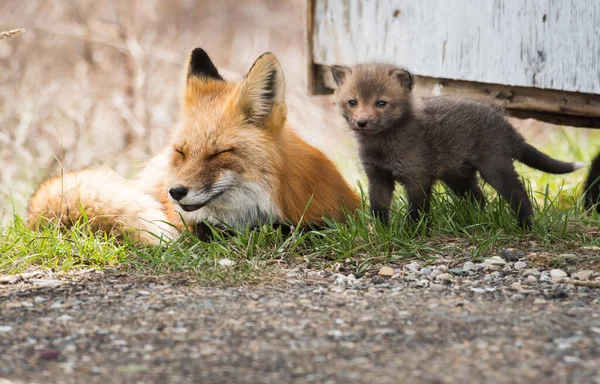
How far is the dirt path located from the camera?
2471 millimetres

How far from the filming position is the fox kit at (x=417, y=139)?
172 inches

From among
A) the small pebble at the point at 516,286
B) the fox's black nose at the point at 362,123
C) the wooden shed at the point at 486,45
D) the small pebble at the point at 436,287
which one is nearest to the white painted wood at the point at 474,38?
the wooden shed at the point at 486,45

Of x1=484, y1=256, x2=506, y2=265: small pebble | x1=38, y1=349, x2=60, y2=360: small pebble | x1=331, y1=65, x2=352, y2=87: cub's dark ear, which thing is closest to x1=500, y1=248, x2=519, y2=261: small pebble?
x1=484, y1=256, x2=506, y2=265: small pebble

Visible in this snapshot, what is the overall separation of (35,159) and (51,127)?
1.06 meters

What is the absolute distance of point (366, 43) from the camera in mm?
6820

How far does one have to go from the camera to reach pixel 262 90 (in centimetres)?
445

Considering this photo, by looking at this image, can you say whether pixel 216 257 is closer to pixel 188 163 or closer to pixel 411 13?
pixel 188 163

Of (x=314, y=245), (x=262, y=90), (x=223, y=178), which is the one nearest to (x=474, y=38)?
(x=262, y=90)

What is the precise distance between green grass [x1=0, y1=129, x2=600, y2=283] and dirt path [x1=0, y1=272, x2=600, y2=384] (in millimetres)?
341

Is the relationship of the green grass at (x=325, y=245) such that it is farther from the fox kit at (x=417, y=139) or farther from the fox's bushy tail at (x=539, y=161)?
the fox's bushy tail at (x=539, y=161)

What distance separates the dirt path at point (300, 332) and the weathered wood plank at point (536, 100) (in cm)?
237

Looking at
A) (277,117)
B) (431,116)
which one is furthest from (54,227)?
(431,116)

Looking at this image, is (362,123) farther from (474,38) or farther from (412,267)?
(474,38)

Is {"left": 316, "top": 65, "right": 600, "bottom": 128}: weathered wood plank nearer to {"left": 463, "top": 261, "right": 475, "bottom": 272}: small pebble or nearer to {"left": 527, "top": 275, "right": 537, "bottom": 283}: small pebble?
{"left": 463, "top": 261, "right": 475, "bottom": 272}: small pebble
